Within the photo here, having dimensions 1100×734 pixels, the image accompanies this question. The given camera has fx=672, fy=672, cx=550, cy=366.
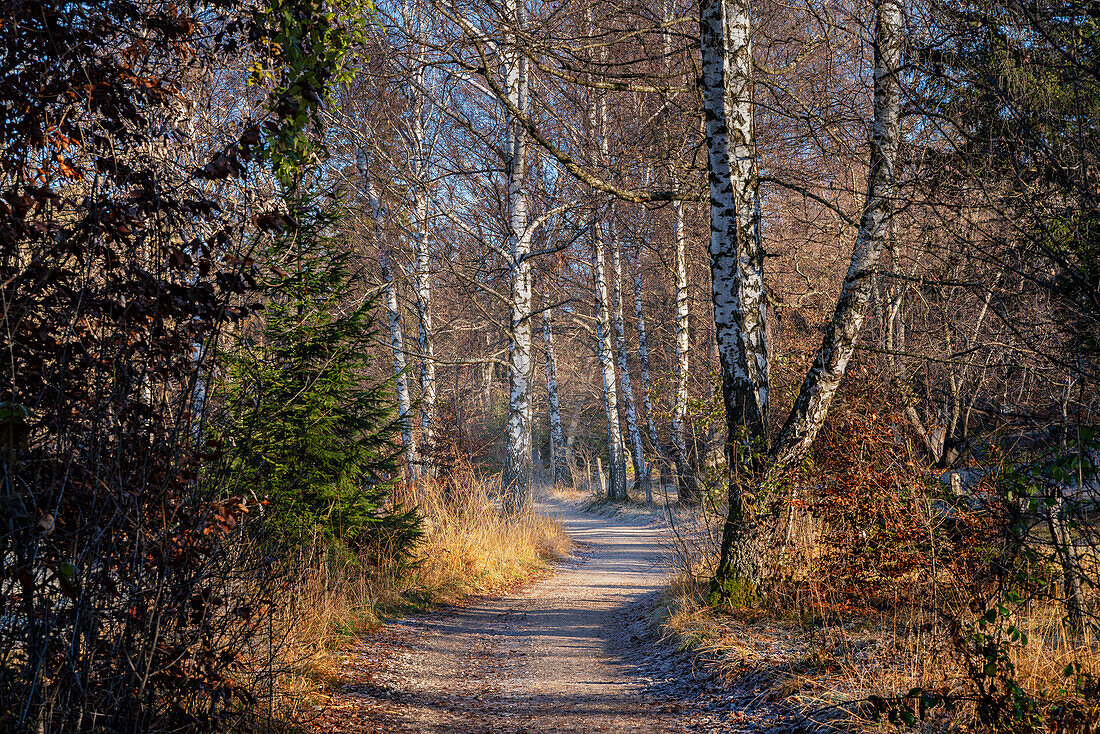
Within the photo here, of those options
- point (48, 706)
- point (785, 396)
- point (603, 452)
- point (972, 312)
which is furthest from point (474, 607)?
point (603, 452)

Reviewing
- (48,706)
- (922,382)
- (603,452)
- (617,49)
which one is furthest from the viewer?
(603,452)

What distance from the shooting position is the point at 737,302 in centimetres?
635

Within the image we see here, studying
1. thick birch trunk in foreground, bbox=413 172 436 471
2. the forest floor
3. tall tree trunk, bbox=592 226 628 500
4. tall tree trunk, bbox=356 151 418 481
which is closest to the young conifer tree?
the forest floor

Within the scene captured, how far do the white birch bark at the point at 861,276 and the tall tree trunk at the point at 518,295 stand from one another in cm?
668

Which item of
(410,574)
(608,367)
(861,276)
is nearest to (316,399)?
(410,574)

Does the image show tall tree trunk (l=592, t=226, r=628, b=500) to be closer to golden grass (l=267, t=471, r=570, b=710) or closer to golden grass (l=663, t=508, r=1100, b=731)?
golden grass (l=267, t=471, r=570, b=710)

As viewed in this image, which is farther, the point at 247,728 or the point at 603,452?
the point at 603,452

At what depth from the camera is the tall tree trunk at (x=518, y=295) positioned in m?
12.3

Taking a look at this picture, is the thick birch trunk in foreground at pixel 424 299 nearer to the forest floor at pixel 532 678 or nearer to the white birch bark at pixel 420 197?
the white birch bark at pixel 420 197

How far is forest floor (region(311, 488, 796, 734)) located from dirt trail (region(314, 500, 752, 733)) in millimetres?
12

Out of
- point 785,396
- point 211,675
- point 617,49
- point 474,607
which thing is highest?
point 617,49

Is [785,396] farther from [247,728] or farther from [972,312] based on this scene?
[247,728]

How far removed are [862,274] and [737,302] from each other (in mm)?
1101

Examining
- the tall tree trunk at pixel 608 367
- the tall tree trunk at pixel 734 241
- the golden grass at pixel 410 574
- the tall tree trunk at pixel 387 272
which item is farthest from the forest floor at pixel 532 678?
the tall tree trunk at pixel 608 367
